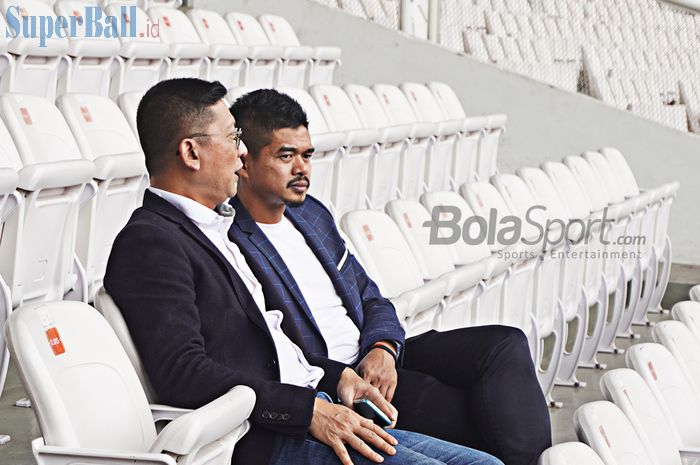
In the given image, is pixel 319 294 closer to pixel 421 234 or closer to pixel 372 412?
pixel 372 412

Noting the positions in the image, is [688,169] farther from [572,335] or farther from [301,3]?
[301,3]

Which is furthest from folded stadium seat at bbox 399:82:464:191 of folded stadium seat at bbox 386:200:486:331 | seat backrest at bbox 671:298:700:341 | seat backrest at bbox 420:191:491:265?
seat backrest at bbox 671:298:700:341

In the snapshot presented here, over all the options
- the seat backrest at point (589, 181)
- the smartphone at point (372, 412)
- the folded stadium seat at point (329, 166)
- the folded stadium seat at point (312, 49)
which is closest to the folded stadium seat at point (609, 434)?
the smartphone at point (372, 412)

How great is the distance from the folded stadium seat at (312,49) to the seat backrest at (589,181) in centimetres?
129

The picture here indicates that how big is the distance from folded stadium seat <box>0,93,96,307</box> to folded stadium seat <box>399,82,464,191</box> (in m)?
1.84

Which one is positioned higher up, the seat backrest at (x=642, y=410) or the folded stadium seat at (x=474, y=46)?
the folded stadium seat at (x=474, y=46)

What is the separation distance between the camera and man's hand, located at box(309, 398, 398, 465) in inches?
64.5

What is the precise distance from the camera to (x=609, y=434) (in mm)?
1979

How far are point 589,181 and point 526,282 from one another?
1256 mm

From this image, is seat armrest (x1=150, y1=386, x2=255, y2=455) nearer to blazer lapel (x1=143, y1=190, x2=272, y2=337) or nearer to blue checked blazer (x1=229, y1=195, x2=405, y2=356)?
blazer lapel (x1=143, y1=190, x2=272, y2=337)

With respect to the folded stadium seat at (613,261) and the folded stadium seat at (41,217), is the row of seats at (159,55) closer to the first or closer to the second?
the folded stadium seat at (41,217)

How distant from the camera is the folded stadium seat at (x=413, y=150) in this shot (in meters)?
4.12

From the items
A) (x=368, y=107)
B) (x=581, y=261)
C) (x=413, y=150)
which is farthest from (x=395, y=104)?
(x=581, y=261)

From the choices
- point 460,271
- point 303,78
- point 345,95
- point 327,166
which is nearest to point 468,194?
point 327,166
